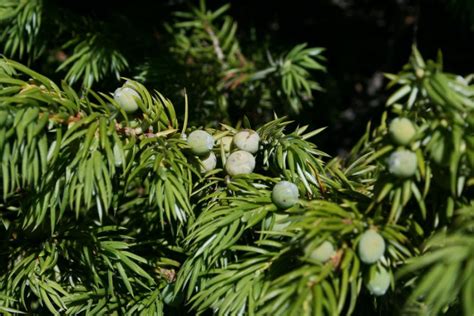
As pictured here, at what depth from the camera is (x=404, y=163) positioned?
596 millimetres

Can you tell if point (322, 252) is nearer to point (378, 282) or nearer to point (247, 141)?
point (378, 282)

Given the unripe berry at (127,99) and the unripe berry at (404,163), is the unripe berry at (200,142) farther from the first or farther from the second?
the unripe berry at (404,163)

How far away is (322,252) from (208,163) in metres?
0.24

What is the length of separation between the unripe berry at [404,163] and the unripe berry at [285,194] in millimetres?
150

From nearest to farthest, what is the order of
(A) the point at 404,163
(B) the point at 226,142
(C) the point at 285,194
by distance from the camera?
1. (A) the point at 404,163
2. (C) the point at 285,194
3. (B) the point at 226,142

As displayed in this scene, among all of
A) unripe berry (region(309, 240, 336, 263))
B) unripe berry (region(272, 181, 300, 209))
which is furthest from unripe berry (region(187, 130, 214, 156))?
unripe berry (region(309, 240, 336, 263))

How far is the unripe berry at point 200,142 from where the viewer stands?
2.43ft

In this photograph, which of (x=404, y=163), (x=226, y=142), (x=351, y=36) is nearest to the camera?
(x=404, y=163)

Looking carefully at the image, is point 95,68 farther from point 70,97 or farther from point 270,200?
point 270,200

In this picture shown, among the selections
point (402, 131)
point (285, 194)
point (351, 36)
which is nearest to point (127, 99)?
point (285, 194)

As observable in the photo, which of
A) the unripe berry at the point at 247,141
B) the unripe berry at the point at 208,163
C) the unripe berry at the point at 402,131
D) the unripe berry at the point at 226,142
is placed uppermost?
the unripe berry at the point at 402,131

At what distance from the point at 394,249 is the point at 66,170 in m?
0.41

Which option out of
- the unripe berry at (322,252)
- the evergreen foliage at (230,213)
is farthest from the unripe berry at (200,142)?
the unripe berry at (322,252)

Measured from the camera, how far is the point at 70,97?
0.72 m
